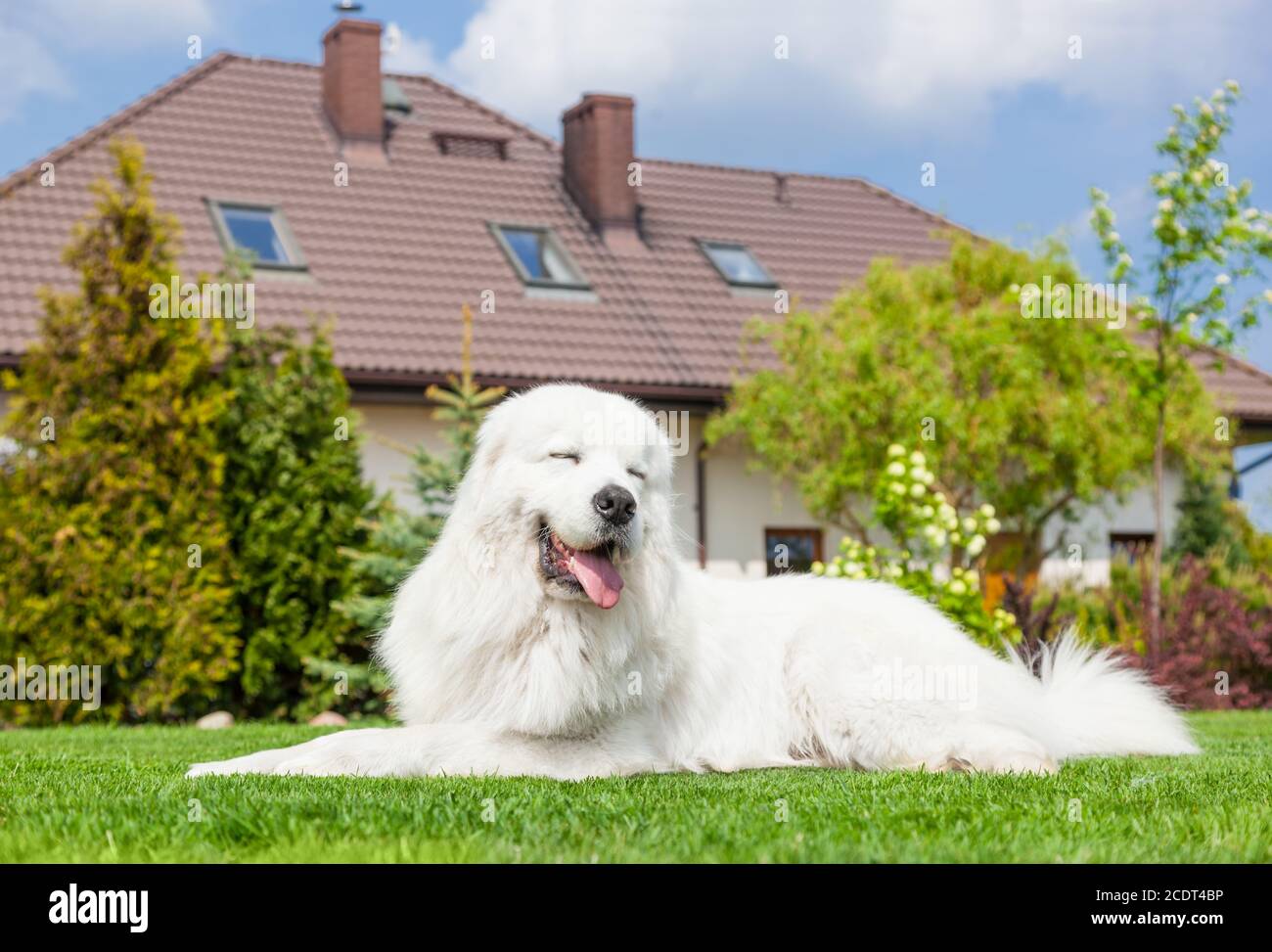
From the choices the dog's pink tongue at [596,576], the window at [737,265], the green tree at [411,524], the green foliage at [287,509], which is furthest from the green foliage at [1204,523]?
the dog's pink tongue at [596,576]

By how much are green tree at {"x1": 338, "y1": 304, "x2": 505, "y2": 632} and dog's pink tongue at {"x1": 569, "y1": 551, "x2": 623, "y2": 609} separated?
560 cm

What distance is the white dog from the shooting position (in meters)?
4.78

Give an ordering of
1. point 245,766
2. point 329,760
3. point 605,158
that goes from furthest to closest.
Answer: point 605,158, point 245,766, point 329,760

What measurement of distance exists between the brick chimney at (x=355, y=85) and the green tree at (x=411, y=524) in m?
7.78

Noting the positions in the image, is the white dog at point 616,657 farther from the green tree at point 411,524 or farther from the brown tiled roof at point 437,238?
the brown tiled roof at point 437,238

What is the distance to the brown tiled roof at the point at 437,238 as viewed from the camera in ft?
49.1

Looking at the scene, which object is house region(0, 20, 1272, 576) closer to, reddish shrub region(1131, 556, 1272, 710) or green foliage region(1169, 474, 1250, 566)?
green foliage region(1169, 474, 1250, 566)

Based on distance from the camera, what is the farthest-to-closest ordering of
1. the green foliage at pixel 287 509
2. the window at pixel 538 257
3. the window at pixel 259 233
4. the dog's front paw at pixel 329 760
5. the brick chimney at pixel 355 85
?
the brick chimney at pixel 355 85
the window at pixel 538 257
the window at pixel 259 233
the green foliage at pixel 287 509
the dog's front paw at pixel 329 760

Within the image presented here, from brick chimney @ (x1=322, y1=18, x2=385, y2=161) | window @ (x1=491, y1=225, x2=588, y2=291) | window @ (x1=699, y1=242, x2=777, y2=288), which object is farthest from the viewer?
window @ (x1=699, y1=242, x2=777, y2=288)

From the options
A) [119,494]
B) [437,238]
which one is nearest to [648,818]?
[119,494]

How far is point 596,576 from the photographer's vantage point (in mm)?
4785

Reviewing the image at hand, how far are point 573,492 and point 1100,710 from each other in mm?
3025

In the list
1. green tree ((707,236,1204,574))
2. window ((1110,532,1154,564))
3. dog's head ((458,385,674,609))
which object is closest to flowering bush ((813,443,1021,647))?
green tree ((707,236,1204,574))

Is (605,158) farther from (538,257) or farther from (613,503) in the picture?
(613,503)
